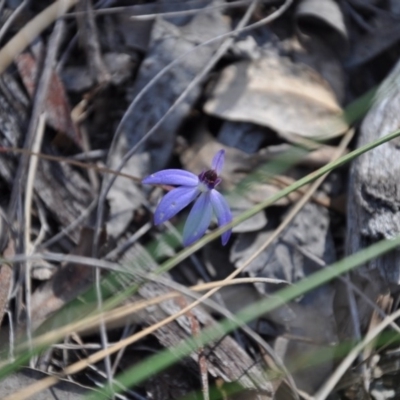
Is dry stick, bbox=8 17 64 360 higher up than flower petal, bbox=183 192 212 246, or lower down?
higher up

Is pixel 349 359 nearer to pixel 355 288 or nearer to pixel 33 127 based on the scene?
pixel 355 288

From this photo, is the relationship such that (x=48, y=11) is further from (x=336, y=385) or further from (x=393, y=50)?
(x=336, y=385)

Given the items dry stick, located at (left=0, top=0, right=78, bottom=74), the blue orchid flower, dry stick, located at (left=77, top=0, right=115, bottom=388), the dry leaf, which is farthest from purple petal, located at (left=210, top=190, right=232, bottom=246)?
dry stick, located at (left=0, top=0, right=78, bottom=74)

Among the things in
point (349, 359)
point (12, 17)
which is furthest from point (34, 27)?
point (349, 359)

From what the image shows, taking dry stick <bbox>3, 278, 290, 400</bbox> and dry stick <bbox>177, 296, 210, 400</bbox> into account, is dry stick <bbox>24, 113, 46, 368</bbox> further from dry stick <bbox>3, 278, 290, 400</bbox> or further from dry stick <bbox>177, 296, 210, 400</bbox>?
dry stick <bbox>177, 296, 210, 400</bbox>

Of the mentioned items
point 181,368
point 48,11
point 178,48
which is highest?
point 48,11

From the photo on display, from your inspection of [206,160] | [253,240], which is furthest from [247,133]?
[253,240]
